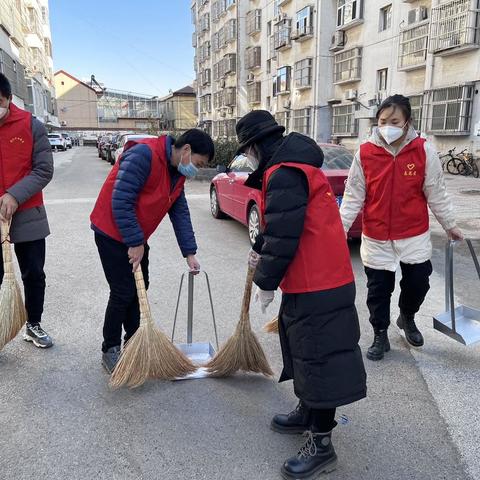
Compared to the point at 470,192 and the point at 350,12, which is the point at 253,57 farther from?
the point at 470,192

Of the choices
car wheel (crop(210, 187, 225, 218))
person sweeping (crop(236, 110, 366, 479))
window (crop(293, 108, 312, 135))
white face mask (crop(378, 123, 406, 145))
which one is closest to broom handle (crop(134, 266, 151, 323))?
person sweeping (crop(236, 110, 366, 479))

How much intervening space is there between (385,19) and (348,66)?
113 inches

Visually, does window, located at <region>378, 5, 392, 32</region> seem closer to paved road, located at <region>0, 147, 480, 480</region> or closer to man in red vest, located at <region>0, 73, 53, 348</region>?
paved road, located at <region>0, 147, 480, 480</region>

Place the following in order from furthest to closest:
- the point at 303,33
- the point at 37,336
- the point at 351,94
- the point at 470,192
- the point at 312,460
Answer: the point at 303,33
the point at 351,94
the point at 470,192
the point at 37,336
the point at 312,460

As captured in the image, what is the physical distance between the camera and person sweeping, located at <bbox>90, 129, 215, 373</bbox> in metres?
2.67

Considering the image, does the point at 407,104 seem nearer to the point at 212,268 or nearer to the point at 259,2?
the point at 212,268

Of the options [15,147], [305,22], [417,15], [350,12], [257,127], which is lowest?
[15,147]

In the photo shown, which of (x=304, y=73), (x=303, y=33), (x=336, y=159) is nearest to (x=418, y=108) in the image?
(x=304, y=73)

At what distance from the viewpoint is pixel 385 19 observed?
20375 millimetres

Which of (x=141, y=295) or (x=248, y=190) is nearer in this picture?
(x=141, y=295)

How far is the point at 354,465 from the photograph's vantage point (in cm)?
235

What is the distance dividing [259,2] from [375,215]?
34401mm

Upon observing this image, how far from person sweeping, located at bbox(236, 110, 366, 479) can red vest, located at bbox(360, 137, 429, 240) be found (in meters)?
1.22

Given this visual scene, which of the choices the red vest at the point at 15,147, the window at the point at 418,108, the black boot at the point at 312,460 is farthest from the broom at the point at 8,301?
the window at the point at 418,108
